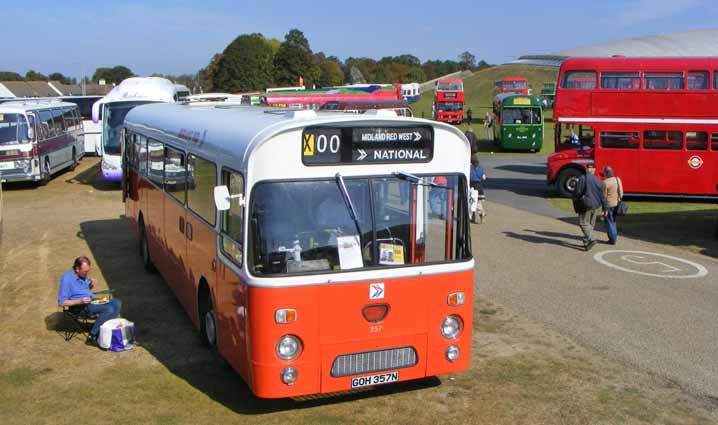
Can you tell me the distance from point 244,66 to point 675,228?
358ft

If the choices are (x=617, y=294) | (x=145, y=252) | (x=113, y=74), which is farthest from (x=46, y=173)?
(x=113, y=74)

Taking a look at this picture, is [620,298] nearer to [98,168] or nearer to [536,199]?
[536,199]

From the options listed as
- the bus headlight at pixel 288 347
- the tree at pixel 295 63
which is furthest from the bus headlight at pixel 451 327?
the tree at pixel 295 63

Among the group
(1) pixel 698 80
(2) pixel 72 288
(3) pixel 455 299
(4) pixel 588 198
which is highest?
(1) pixel 698 80

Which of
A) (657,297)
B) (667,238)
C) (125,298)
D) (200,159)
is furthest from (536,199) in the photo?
(200,159)

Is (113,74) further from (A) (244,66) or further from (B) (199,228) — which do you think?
(B) (199,228)

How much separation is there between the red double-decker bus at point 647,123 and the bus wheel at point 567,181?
33 mm

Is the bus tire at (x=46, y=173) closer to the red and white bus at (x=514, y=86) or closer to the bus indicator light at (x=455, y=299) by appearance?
the bus indicator light at (x=455, y=299)

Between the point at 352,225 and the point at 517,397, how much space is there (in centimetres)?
261

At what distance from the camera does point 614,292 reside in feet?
40.4

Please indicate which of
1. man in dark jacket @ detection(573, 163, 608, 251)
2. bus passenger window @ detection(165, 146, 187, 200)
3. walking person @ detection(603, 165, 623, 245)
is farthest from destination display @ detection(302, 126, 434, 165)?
walking person @ detection(603, 165, 623, 245)

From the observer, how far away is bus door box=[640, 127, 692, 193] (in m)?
23.9

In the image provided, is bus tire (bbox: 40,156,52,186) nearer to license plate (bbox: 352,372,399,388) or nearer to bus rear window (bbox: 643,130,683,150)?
bus rear window (bbox: 643,130,683,150)

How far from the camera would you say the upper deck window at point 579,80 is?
2520 centimetres
